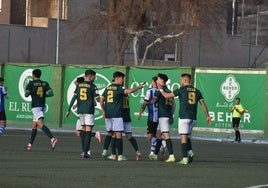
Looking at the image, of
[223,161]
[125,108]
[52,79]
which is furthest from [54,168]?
[52,79]

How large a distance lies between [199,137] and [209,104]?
1500 mm

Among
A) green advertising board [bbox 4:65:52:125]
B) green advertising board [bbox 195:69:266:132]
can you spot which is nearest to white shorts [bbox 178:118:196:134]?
green advertising board [bbox 195:69:266:132]

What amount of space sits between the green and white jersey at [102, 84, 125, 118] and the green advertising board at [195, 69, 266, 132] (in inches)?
576

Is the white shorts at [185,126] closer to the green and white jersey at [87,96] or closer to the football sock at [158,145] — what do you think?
the football sock at [158,145]

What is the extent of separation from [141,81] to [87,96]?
15811 mm

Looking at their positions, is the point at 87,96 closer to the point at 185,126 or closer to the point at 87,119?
the point at 87,119

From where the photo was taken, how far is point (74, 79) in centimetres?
3694

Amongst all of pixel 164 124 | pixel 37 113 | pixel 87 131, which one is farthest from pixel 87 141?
pixel 37 113

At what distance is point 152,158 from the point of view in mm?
19500

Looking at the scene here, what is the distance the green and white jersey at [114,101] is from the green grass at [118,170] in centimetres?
111

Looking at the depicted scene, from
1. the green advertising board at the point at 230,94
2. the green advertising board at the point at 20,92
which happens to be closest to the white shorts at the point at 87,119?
the green advertising board at the point at 230,94

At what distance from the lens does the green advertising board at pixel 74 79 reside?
36.0m

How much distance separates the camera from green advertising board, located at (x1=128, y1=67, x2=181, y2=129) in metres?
34.5

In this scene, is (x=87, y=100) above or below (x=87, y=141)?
above
